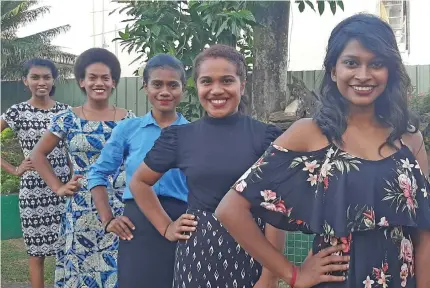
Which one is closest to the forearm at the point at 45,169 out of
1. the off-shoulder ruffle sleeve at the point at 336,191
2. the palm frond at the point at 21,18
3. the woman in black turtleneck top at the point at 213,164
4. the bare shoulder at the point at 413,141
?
the woman in black turtleneck top at the point at 213,164

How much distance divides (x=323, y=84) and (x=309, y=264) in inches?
25.1

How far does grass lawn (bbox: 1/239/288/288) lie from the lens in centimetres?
661

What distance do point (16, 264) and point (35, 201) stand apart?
2430 millimetres

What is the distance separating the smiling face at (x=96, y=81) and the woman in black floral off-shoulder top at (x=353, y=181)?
1973 millimetres

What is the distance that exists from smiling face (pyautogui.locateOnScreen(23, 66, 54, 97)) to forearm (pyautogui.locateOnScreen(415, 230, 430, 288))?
3894 mm

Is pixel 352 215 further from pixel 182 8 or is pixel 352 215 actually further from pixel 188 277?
pixel 182 8

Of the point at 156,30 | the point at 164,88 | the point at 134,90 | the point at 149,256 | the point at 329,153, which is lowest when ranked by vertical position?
the point at 149,256

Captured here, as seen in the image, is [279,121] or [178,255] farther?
[279,121]

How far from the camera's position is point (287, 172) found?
7.03 ft

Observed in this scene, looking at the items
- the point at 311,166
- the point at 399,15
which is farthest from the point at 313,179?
the point at 399,15

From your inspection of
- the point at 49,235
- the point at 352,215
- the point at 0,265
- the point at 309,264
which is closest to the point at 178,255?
the point at 309,264

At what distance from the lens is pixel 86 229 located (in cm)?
391

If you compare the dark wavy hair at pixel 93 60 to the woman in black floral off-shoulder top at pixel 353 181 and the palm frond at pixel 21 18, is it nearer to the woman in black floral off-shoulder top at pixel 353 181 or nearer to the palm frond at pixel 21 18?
the woman in black floral off-shoulder top at pixel 353 181

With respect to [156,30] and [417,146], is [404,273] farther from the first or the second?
[156,30]
